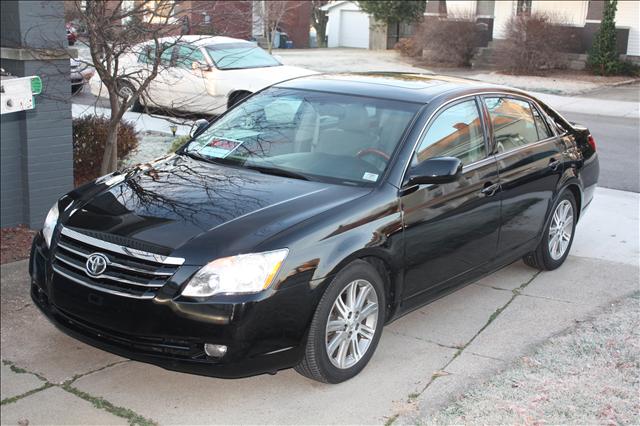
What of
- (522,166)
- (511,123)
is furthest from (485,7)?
(522,166)

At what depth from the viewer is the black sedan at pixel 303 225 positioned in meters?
4.06

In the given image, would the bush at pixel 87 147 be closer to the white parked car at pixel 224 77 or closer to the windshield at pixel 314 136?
the windshield at pixel 314 136

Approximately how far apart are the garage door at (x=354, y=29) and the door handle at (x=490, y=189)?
124 feet

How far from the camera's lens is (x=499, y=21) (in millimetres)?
27875

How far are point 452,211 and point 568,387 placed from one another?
1.30 meters

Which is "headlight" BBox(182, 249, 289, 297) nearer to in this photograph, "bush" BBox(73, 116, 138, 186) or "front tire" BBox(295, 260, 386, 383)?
"front tire" BBox(295, 260, 386, 383)

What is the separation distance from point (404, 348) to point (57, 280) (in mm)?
2128

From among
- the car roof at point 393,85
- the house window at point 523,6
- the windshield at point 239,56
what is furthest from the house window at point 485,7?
the car roof at point 393,85

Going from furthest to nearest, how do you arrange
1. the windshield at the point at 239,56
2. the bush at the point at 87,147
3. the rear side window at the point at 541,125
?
the windshield at the point at 239,56
the bush at the point at 87,147
the rear side window at the point at 541,125

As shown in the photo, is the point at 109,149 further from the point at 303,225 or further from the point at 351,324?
the point at 351,324

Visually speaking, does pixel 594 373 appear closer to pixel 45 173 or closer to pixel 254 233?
pixel 254 233

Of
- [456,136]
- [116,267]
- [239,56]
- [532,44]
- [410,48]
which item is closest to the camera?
[116,267]

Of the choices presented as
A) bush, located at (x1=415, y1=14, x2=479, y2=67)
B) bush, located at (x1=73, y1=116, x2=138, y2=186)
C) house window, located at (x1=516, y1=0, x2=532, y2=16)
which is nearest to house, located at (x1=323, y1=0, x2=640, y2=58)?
house window, located at (x1=516, y1=0, x2=532, y2=16)

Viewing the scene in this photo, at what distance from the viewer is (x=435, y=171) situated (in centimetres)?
480
